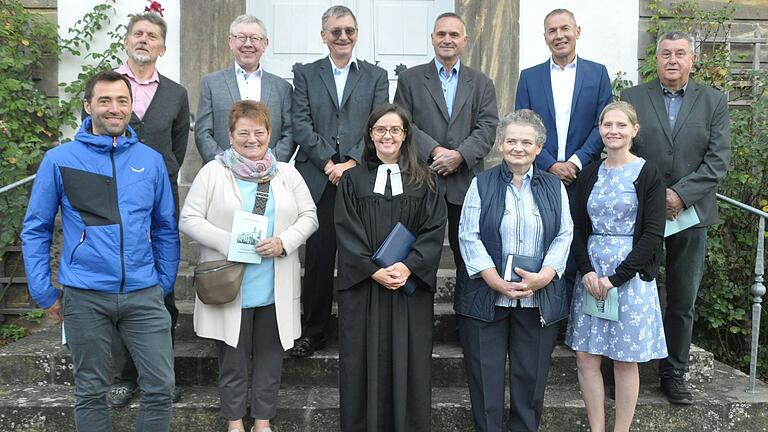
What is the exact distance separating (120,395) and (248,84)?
180 centimetres

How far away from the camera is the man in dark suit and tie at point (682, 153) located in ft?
12.3

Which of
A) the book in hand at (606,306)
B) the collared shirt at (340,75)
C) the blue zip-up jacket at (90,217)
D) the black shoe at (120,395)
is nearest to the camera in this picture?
the blue zip-up jacket at (90,217)

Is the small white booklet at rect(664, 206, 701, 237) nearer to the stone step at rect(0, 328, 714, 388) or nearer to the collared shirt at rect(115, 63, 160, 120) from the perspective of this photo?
the stone step at rect(0, 328, 714, 388)

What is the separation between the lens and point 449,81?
4105 mm

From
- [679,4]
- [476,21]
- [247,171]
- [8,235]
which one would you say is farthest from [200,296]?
[679,4]

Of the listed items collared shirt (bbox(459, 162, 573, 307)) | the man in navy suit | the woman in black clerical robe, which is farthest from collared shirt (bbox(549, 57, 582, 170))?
the woman in black clerical robe

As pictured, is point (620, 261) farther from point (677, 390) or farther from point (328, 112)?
point (328, 112)

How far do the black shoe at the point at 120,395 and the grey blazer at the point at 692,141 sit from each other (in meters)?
3.00

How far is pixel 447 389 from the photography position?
3977 millimetres

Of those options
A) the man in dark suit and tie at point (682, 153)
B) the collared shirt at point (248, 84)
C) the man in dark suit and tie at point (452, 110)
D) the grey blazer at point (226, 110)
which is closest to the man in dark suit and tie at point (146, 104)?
the grey blazer at point (226, 110)

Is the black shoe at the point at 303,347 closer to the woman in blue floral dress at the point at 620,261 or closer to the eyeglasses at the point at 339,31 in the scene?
the woman in blue floral dress at the point at 620,261

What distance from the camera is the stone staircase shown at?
3625 mm

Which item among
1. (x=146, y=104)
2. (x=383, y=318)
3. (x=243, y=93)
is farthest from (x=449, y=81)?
(x=146, y=104)

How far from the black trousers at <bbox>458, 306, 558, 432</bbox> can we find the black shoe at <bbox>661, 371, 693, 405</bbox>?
89 centimetres
